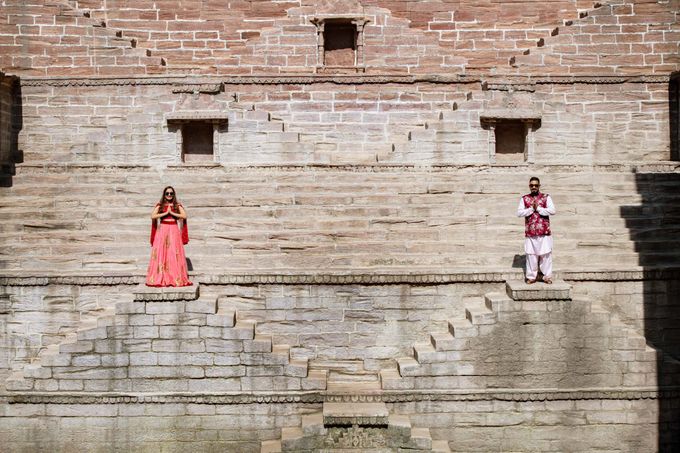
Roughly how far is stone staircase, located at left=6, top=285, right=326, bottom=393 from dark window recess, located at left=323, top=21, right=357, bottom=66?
29.5ft

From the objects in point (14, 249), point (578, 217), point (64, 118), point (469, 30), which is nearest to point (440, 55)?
point (469, 30)

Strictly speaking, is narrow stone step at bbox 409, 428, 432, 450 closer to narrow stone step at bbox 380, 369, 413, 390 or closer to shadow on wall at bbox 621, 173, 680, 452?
narrow stone step at bbox 380, 369, 413, 390

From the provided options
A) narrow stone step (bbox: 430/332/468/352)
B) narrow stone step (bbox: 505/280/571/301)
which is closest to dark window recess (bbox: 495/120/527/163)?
narrow stone step (bbox: 505/280/571/301)

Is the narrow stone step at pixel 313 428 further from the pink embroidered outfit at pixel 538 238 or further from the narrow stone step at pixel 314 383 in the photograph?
the pink embroidered outfit at pixel 538 238

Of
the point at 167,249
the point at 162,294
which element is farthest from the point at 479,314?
the point at 167,249

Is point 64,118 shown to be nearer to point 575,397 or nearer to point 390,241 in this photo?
point 390,241

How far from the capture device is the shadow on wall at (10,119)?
16422 millimetres

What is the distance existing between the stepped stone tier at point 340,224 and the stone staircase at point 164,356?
0.11 feet

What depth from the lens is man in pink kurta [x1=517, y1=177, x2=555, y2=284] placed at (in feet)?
38.3

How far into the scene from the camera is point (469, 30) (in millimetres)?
18781

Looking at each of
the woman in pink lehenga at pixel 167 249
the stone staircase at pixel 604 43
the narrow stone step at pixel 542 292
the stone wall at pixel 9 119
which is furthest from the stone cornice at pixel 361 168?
the narrow stone step at pixel 542 292

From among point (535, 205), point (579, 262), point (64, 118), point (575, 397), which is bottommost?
point (575, 397)

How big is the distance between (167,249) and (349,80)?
7.42 metres

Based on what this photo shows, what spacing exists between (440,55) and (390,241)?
6.73 meters
